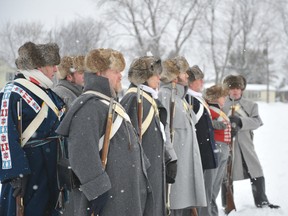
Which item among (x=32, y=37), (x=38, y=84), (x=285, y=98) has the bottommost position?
(x=285, y=98)

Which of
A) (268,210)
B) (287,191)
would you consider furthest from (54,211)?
(287,191)

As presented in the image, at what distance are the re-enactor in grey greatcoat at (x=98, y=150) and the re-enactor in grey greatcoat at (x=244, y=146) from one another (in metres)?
3.47

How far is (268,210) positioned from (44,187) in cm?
396

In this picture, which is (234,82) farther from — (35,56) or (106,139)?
(106,139)

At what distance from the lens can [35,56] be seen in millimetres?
3822

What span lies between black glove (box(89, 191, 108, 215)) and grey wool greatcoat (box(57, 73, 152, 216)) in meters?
0.05

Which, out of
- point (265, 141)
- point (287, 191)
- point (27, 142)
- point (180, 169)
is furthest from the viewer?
point (265, 141)

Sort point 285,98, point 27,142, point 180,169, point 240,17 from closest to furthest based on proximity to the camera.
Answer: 1. point 27,142
2. point 180,169
3. point 240,17
4. point 285,98

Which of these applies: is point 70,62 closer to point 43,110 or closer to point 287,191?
Result: point 43,110

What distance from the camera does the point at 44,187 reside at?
3695mm

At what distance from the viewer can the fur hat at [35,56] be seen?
12.5 ft

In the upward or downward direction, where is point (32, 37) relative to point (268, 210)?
upward

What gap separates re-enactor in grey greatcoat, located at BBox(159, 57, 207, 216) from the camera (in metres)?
4.82

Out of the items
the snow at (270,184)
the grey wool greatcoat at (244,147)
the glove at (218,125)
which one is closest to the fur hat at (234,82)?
the grey wool greatcoat at (244,147)
